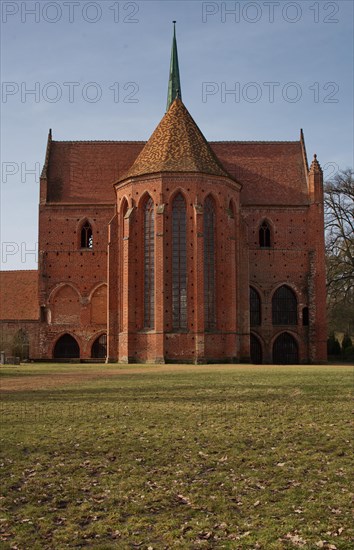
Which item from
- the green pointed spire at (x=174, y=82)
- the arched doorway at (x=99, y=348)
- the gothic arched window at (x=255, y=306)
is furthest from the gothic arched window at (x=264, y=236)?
the green pointed spire at (x=174, y=82)

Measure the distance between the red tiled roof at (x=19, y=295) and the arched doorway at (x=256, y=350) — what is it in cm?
1562

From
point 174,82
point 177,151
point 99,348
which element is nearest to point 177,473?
point 177,151

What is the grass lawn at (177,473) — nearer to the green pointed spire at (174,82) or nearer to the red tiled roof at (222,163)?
the red tiled roof at (222,163)

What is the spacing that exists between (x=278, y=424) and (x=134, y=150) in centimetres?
4049

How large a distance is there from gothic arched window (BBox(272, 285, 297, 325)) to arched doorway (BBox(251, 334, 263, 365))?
184cm

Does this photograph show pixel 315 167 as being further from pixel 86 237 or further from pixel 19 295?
pixel 19 295

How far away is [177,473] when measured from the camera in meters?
10.2

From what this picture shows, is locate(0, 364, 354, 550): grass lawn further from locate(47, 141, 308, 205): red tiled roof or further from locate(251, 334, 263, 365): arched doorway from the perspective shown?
locate(47, 141, 308, 205): red tiled roof

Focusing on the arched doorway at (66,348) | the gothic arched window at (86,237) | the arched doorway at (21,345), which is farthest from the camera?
the gothic arched window at (86,237)

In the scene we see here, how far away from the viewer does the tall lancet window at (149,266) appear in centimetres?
4109

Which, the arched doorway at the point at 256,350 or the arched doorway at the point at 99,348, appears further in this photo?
the arched doorway at the point at 256,350

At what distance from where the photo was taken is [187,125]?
4394 centimetres

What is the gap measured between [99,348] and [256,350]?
1116cm

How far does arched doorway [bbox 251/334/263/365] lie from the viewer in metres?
47.2
